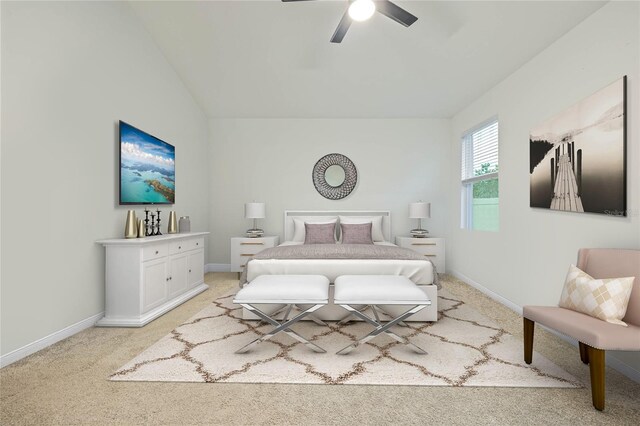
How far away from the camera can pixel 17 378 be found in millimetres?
2172

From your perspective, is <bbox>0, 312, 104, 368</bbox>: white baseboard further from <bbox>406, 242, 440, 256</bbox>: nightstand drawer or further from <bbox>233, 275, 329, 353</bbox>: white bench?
<bbox>406, 242, 440, 256</bbox>: nightstand drawer

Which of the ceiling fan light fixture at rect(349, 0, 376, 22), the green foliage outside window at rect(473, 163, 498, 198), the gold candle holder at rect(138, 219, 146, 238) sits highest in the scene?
the ceiling fan light fixture at rect(349, 0, 376, 22)

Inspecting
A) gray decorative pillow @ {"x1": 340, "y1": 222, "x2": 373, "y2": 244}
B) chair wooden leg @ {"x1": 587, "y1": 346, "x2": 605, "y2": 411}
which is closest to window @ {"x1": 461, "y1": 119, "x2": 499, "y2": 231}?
Answer: gray decorative pillow @ {"x1": 340, "y1": 222, "x2": 373, "y2": 244}

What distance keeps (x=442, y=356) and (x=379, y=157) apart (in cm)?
408

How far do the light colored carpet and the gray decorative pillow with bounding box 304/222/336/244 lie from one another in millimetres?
3100

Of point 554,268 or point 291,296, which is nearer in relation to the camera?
point 291,296

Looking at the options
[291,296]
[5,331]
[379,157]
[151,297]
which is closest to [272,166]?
[379,157]

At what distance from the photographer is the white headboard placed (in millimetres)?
5848

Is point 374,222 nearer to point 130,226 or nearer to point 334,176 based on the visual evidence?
point 334,176

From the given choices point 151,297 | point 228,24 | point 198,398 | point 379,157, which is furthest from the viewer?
point 379,157

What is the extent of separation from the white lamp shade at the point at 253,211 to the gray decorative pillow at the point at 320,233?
87cm

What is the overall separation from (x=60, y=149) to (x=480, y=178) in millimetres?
4882

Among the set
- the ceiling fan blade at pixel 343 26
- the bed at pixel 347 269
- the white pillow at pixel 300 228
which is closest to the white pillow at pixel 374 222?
the white pillow at pixel 300 228

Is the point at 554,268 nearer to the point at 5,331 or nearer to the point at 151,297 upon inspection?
the point at 151,297
